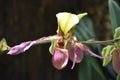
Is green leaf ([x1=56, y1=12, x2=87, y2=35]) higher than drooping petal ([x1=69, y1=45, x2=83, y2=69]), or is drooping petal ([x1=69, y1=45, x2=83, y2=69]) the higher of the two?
green leaf ([x1=56, y1=12, x2=87, y2=35])

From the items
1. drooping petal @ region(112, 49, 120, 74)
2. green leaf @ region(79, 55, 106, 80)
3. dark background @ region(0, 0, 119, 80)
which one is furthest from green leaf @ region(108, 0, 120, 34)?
dark background @ region(0, 0, 119, 80)

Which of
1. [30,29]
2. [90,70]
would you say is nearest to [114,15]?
[90,70]

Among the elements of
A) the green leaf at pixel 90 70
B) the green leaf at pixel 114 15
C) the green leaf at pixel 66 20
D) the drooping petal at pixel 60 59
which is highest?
the green leaf at pixel 114 15

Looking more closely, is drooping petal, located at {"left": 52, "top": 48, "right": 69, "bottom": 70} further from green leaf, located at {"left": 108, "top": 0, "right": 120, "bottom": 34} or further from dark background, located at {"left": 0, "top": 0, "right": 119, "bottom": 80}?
dark background, located at {"left": 0, "top": 0, "right": 119, "bottom": 80}

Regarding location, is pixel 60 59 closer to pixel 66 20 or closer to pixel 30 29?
pixel 66 20

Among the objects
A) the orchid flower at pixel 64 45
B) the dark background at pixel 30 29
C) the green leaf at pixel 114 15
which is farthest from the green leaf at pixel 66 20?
the dark background at pixel 30 29

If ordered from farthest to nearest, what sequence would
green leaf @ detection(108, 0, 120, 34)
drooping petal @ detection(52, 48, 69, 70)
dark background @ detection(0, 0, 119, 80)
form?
dark background @ detection(0, 0, 119, 80)
green leaf @ detection(108, 0, 120, 34)
drooping petal @ detection(52, 48, 69, 70)

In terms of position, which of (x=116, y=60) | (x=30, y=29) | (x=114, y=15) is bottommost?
(x=116, y=60)

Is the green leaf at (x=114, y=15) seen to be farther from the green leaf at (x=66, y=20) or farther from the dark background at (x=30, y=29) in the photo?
the dark background at (x=30, y=29)
